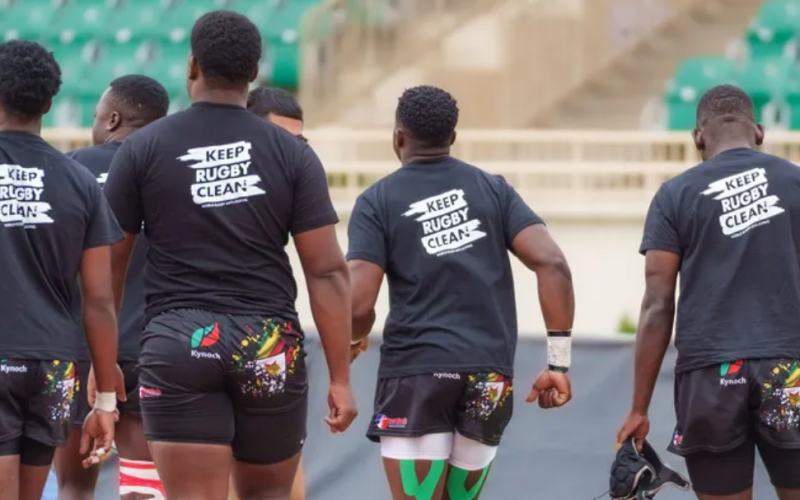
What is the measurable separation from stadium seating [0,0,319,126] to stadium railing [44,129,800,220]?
9.68ft

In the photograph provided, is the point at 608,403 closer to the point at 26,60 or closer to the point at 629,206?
the point at 26,60

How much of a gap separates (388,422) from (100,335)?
1.40m

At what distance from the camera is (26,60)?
185 inches

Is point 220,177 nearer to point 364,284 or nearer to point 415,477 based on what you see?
point 364,284

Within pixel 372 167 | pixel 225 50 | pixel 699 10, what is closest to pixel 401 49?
pixel 699 10

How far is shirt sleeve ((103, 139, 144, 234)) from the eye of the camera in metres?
4.89

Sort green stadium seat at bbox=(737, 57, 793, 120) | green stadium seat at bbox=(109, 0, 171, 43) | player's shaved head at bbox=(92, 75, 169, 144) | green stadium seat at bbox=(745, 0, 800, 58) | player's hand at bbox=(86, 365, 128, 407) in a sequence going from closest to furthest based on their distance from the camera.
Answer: player's hand at bbox=(86, 365, 128, 407), player's shaved head at bbox=(92, 75, 169, 144), green stadium seat at bbox=(737, 57, 793, 120), green stadium seat at bbox=(745, 0, 800, 58), green stadium seat at bbox=(109, 0, 171, 43)

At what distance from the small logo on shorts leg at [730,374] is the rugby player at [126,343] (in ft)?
7.04

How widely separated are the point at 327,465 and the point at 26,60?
3.59 meters

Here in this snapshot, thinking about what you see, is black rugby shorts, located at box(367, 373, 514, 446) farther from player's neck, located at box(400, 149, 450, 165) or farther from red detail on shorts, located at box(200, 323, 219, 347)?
red detail on shorts, located at box(200, 323, 219, 347)

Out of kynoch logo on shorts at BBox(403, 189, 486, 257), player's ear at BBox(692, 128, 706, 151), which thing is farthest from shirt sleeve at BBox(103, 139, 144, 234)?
player's ear at BBox(692, 128, 706, 151)

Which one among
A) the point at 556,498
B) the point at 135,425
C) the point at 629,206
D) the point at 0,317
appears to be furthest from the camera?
the point at 629,206

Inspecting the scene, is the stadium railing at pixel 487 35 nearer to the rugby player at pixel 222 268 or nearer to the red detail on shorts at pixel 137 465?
the red detail on shorts at pixel 137 465

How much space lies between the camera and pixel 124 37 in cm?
1808
